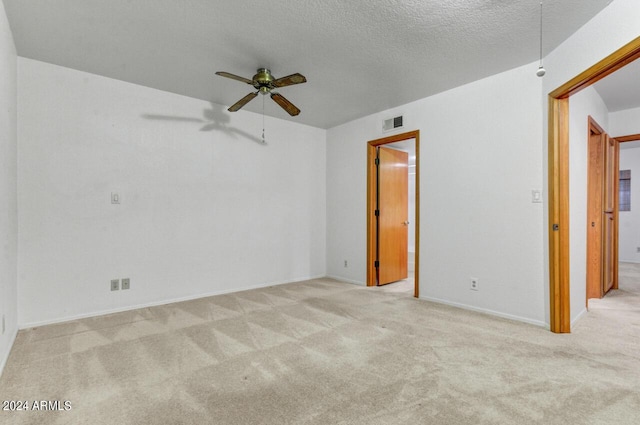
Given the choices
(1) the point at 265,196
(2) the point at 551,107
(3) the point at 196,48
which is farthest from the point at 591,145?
(3) the point at 196,48

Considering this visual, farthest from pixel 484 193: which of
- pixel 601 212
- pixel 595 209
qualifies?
pixel 601 212

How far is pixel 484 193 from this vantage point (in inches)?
131

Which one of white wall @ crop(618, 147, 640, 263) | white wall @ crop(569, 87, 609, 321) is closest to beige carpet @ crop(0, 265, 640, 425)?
white wall @ crop(569, 87, 609, 321)

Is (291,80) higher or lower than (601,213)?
higher

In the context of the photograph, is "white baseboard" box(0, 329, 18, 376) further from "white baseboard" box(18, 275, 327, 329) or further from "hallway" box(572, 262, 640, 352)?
"hallway" box(572, 262, 640, 352)

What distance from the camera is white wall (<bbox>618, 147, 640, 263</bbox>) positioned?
654cm

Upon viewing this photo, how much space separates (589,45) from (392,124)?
2224mm

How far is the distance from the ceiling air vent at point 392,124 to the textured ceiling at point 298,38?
0.68 m

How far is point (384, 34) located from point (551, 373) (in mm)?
2738

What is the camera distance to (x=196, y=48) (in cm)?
270

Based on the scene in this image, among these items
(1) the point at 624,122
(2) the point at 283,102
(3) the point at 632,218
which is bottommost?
(3) the point at 632,218

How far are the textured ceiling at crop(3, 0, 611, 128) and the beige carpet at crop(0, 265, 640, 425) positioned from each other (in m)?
2.51

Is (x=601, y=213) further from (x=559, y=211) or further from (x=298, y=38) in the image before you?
(x=298, y=38)

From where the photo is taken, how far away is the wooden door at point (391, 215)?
471 centimetres
